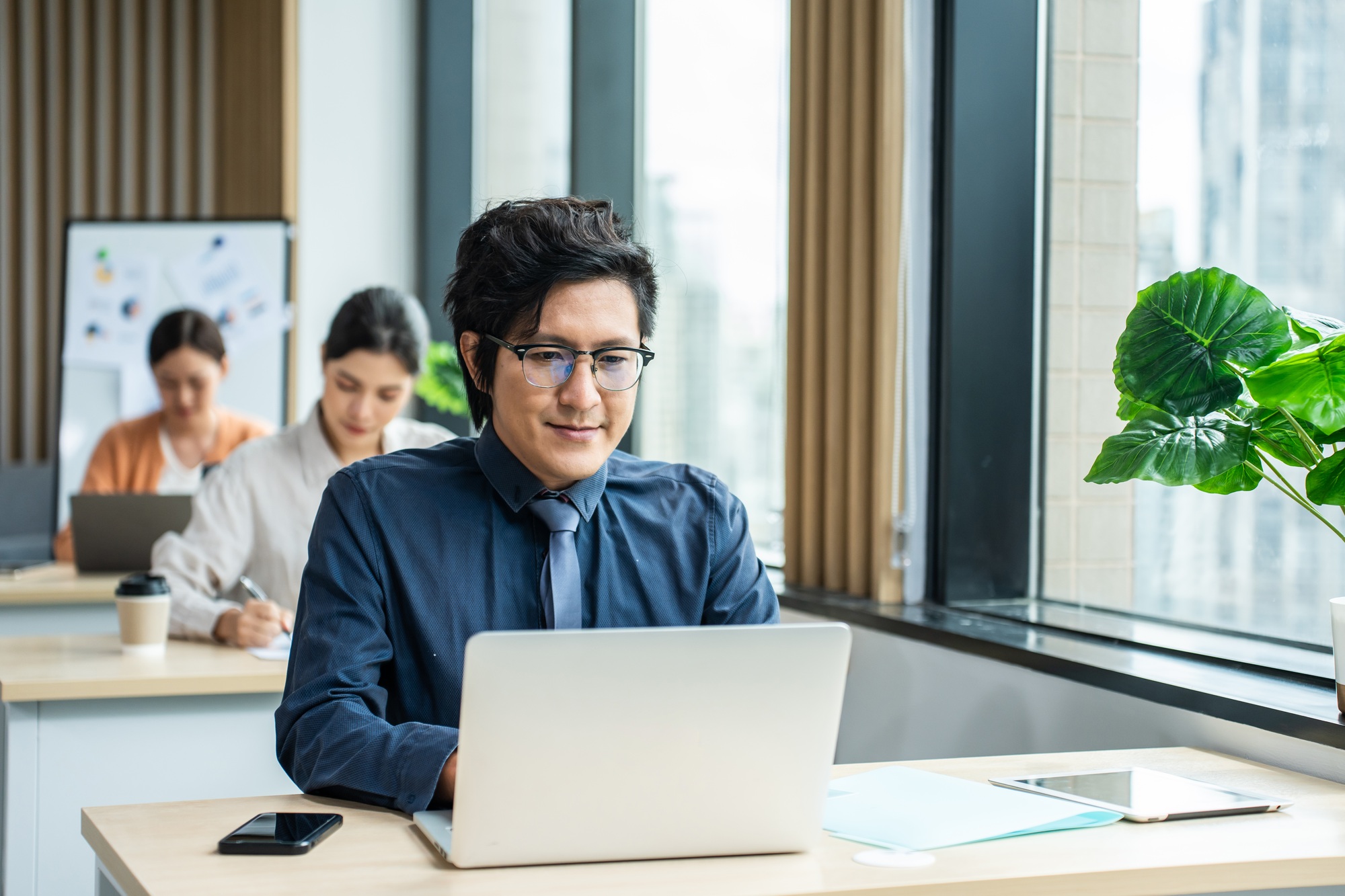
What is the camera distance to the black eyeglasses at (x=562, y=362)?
1486mm

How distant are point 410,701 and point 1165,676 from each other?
3.42 ft

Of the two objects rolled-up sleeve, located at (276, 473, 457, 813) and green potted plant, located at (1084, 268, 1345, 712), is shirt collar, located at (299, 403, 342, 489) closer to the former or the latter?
rolled-up sleeve, located at (276, 473, 457, 813)

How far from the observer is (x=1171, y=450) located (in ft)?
4.87

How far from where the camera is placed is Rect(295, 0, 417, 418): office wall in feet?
16.4

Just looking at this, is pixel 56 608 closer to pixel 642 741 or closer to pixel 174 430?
pixel 174 430

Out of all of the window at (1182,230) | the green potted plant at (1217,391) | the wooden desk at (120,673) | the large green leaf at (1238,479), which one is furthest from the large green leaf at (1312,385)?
the wooden desk at (120,673)

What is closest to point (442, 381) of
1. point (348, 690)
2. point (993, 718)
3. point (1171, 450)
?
point (993, 718)

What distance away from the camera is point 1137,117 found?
223cm

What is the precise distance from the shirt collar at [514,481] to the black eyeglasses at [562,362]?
0.12m

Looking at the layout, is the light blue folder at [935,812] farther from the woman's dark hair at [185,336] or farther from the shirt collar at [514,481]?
the woman's dark hair at [185,336]

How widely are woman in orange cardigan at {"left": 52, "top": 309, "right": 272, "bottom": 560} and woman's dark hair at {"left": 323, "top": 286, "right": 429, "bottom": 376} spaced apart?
1.48m

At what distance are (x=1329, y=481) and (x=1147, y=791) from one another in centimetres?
40

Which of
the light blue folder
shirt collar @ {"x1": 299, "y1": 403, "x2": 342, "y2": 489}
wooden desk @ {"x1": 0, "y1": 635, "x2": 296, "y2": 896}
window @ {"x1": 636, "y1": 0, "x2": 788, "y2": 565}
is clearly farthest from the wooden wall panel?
the light blue folder

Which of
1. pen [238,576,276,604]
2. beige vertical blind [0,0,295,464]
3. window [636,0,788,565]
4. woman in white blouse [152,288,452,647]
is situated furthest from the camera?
beige vertical blind [0,0,295,464]
